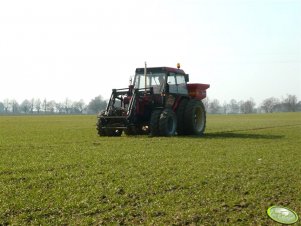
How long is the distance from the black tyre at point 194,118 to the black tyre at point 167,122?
35.5 inches

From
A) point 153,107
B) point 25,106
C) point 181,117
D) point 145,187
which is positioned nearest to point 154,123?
point 153,107

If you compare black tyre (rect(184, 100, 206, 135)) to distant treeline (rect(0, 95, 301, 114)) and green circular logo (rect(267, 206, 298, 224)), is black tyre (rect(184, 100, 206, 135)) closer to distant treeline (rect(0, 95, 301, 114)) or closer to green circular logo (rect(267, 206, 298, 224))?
green circular logo (rect(267, 206, 298, 224))

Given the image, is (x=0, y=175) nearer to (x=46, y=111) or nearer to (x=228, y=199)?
(x=228, y=199)

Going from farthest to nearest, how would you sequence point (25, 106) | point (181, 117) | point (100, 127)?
point (25, 106) < point (181, 117) < point (100, 127)

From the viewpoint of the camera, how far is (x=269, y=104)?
146000mm

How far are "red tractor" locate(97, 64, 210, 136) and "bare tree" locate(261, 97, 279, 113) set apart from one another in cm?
13147

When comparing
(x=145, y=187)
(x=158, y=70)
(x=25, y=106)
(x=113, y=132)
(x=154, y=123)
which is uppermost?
(x=25, y=106)

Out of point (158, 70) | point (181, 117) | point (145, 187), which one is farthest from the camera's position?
point (181, 117)

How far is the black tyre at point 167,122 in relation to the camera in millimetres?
14680

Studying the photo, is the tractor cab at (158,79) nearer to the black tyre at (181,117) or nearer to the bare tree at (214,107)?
the black tyre at (181,117)

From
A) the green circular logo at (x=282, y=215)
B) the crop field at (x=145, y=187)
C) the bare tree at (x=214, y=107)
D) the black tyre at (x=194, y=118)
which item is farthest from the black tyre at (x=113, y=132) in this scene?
the bare tree at (x=214, y=107)

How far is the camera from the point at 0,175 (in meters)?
6.75

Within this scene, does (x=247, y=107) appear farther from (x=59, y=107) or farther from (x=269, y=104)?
(x=59, y=107)

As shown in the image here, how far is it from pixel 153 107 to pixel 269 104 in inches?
5388
